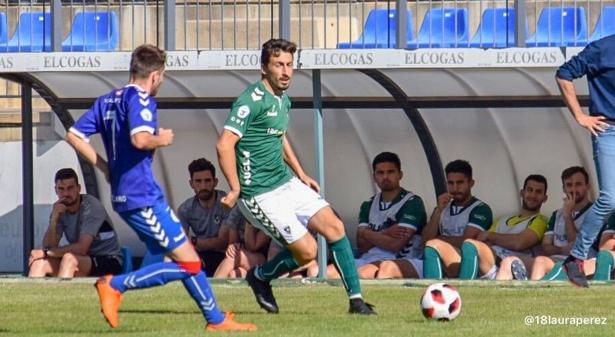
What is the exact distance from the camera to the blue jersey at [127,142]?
9109 millimetres

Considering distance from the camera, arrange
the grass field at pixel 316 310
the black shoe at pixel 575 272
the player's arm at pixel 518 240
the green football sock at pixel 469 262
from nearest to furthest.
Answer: the grass field at pixel 316 310
the black shoe at pixel 575 272
the green football sock at pixel 469 262
the player's arm at pixel 518 240

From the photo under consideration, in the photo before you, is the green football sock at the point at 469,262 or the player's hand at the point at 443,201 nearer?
the green football sock at the point at 469,262

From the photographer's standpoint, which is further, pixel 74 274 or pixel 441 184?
pixel 441 184

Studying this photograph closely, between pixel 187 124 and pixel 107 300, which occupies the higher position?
pixel 187 124

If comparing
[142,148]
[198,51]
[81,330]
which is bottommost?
[81,330]

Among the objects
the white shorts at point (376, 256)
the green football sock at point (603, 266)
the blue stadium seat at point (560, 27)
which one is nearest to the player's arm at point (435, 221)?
the white shorts at point (376, 256)

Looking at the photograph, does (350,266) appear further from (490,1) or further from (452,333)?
(490,1)

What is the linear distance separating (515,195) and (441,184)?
2.48ft

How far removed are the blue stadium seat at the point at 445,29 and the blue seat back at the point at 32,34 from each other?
163 inches

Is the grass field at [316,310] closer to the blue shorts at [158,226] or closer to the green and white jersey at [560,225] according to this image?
the blue shorts at [158,226]

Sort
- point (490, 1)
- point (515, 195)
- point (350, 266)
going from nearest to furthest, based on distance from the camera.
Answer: point (350, 266) < point (515, 195) < point (490, 1)

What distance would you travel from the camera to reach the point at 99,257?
1556 cm

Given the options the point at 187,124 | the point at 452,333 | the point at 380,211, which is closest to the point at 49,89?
the point at 187,124

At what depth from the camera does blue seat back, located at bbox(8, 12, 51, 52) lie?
17.9 metres
